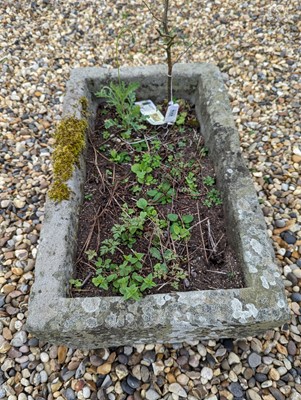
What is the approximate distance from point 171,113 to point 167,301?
51.8 inches

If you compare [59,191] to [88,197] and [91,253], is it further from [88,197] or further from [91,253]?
[91,253]

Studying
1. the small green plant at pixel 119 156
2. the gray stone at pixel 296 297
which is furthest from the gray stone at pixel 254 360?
the small green plant at pixel 119 156

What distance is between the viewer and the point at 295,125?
9.41 feet

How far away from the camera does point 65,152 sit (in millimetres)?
2025

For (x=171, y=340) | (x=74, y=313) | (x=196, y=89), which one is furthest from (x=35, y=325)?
(x=196, y=89)

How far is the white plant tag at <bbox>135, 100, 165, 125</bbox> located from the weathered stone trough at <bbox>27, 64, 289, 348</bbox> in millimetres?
613

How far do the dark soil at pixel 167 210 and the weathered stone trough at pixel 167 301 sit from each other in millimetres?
86

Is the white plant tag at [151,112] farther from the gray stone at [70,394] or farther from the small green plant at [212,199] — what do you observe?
the gray stone at [70,394]

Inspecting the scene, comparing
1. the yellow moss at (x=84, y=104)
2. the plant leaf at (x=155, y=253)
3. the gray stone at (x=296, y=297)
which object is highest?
the yellow moss at (x=84, y=104)

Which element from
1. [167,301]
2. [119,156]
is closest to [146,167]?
[119,156]

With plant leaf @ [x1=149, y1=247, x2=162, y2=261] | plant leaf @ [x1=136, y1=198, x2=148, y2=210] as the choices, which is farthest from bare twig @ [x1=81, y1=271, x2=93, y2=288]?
plant leaf @ [x1=136, y1=198, x2=148, y2=210]

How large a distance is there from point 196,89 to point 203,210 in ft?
3.27

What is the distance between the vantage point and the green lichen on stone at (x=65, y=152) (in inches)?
73.5

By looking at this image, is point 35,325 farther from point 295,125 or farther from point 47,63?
point 47,63
